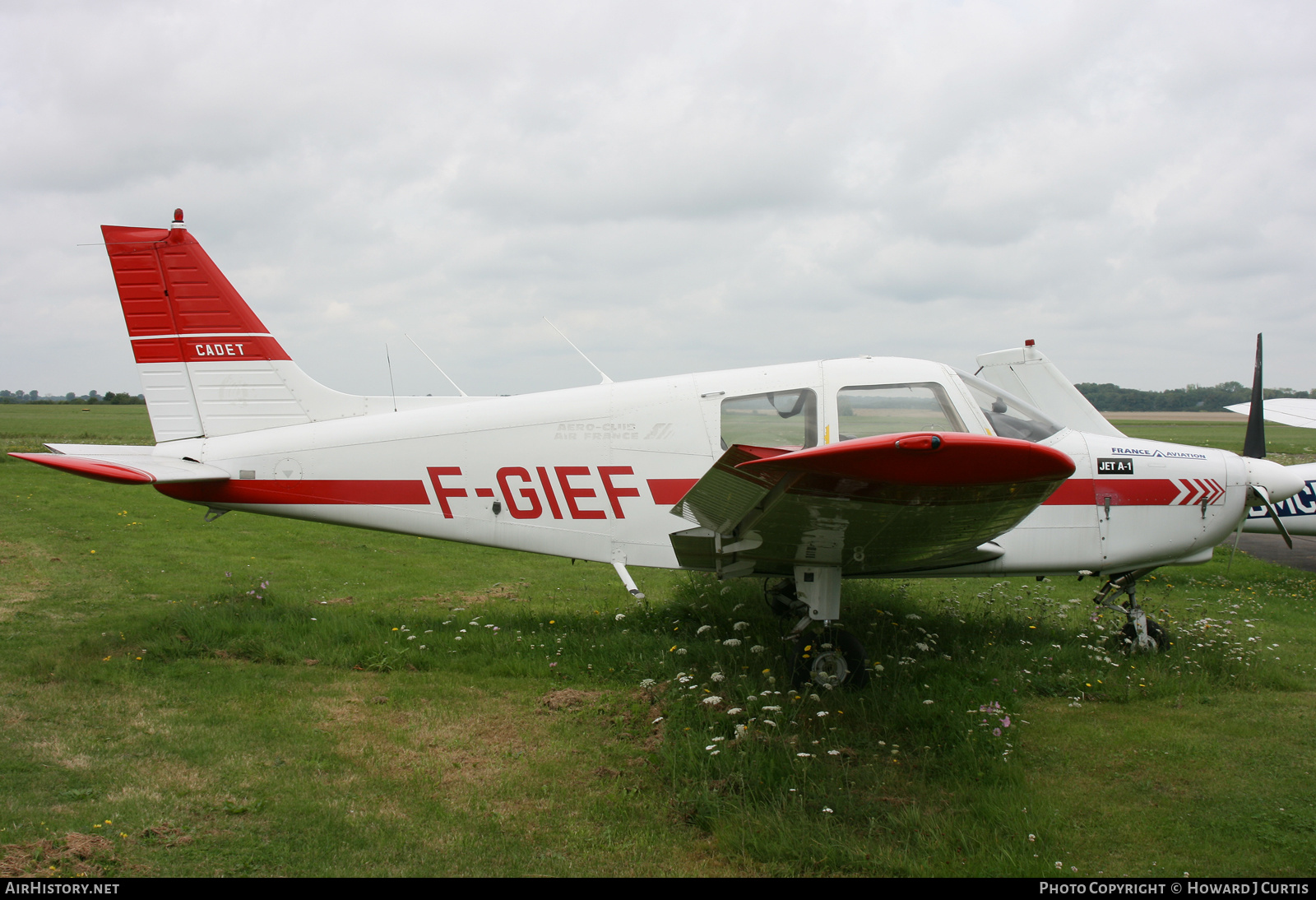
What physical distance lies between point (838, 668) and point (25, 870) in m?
4.21

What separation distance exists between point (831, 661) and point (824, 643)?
0.41 ft

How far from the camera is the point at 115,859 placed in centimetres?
313

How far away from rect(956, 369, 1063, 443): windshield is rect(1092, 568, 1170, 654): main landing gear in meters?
1.35

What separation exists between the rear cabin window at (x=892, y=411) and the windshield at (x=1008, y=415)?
11.9 inches

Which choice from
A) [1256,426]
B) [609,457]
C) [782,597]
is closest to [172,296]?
[609,457]

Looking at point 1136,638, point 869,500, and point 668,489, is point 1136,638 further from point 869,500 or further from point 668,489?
point 668,489

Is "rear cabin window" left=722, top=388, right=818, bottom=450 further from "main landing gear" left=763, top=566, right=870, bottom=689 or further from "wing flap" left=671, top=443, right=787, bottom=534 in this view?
"main landing gear" left=763, top=566, right=870, bottom=689

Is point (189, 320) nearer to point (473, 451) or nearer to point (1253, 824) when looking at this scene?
point (473, 451)

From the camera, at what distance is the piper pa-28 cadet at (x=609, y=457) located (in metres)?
5.51

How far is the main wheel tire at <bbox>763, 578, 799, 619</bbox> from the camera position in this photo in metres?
6.68

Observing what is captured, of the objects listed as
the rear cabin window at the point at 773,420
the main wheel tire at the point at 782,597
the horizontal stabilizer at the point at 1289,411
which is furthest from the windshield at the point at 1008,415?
the horizontal stabilizer at the point at 1289,411

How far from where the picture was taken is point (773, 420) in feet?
18.4

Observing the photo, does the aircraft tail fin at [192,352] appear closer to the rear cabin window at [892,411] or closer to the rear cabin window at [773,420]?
the rear cabin window at [773,420]
